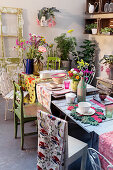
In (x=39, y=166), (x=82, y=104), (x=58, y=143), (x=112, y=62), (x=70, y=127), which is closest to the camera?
(x=58, y=143)

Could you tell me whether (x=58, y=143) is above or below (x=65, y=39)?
below

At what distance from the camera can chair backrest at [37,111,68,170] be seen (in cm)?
151

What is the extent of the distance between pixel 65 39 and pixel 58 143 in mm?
3557

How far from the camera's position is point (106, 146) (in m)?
1.48

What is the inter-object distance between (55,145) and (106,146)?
410mm

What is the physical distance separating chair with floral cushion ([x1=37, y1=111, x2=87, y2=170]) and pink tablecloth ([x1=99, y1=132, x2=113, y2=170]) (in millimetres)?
271

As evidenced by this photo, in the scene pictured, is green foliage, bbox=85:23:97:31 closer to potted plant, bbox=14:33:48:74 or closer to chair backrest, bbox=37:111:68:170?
potted plant, bbox=14:33:48:74

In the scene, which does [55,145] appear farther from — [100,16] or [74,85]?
[100,16]

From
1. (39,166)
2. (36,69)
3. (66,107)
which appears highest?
(36,69)

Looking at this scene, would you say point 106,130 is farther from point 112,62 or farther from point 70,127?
point 112,62

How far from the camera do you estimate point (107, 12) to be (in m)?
4.07

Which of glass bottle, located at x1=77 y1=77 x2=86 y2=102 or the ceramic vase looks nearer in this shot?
glass bottle, located at x1=77 y1=77 x2=86 y2=102

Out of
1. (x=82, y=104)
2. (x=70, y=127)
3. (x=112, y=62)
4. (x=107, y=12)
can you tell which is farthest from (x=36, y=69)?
(x=107, y=12)

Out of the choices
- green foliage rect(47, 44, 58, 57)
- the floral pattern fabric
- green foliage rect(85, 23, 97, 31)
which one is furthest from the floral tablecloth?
green foliage rect(85, 23, 97, 31)
